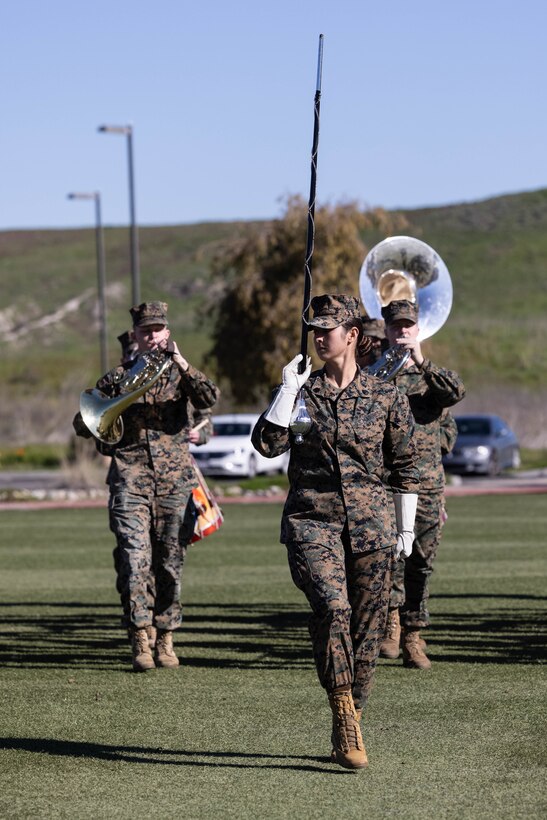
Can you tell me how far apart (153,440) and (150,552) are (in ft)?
2.25

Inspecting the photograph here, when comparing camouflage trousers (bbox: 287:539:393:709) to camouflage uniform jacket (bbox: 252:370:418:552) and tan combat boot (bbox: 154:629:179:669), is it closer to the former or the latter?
camouflage uniform jacket (bbox: 252:370:418:552)

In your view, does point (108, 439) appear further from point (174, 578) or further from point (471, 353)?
point (471, 353)

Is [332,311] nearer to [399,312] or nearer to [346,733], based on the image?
[346,733]

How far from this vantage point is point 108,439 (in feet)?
31.7

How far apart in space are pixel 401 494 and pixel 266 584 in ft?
23.0

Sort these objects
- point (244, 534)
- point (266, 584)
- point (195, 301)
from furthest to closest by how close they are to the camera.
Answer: point (195, 301), point (244, 534), point (266, 584)

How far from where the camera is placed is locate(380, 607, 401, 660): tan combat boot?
10.2 meters

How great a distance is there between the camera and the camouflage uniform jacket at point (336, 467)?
7.03 m

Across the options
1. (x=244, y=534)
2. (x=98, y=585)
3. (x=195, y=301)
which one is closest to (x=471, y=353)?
(x=195, y=301)

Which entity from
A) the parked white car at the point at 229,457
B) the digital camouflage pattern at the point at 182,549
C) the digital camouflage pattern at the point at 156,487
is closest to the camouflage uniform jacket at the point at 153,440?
the digital camouflage pattern at the point at 156,487

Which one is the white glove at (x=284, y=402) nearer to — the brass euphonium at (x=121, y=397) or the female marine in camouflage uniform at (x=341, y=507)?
the female marine in camouflage uniform at (x=341, y=507)

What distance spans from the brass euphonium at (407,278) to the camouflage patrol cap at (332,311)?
149 inches

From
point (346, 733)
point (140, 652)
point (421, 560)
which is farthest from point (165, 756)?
point (421, 560)

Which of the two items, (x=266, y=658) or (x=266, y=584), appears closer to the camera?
(x=266, y=658)
